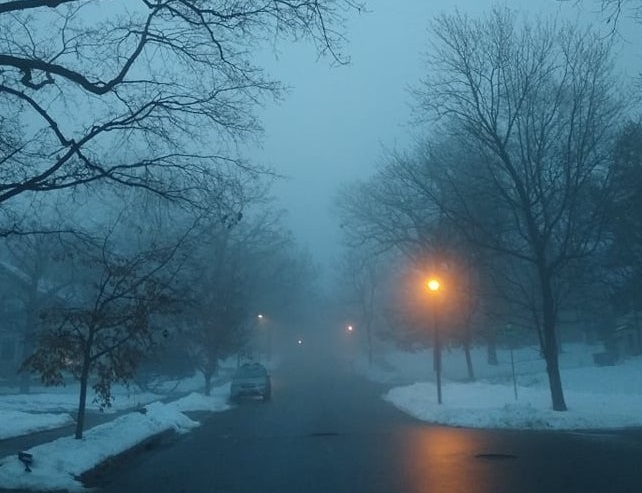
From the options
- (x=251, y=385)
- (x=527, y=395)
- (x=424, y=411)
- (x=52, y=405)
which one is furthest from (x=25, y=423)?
(x=527, y=395)

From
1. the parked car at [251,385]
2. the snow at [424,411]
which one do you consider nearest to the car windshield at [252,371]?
the parked car at [251,385]

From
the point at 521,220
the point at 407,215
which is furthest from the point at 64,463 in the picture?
the point at 407,215

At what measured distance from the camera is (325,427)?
23938 millimetres

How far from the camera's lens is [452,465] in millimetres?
14578

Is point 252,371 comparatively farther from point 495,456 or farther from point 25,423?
point 495,456

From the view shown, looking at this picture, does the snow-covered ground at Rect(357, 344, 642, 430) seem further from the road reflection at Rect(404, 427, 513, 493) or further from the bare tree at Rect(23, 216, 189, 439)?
the bare tree at Rect(23, 216, 189, 439)

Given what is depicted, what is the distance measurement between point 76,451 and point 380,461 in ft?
18.7

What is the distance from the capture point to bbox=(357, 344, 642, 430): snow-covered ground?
23.5 meters

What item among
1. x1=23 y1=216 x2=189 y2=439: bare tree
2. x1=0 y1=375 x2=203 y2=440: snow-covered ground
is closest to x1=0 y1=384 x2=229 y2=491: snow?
x1=0 y1=375 x2=203 y2=440: snow-covered ground

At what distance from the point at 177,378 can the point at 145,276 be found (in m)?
30.0

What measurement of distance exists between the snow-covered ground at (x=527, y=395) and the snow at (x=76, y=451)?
359 inches

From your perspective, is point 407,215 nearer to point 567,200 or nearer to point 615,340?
point 567,200

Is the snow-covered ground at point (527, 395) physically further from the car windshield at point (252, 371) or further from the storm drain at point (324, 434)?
the car windshield at point (252, 371)

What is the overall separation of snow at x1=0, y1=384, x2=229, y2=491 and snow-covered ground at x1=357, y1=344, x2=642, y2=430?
29.9 ft
